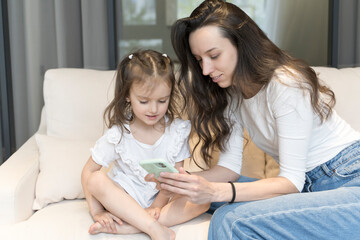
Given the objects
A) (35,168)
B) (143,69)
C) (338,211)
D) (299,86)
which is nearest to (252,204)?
(338,211)

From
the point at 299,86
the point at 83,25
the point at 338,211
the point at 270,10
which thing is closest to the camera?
the point at 338,211

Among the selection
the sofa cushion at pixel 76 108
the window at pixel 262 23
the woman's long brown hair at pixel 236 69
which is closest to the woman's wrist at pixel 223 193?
the woman's long brown hair at pixel 236 69

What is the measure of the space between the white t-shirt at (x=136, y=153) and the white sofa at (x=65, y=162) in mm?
187

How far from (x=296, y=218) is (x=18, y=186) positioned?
97 cm

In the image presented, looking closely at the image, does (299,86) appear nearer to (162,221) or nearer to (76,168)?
(162,221)

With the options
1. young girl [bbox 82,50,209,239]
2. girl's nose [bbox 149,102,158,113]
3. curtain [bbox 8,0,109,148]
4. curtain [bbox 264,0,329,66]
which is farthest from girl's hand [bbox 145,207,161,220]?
curtain [bbox 264,0,329,66]

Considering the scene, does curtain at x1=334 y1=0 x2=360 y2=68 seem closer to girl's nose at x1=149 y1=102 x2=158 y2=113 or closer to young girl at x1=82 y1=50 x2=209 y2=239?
young girl at x1=82 y1=50 x2=209 y2=239

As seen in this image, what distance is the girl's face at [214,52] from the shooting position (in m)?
1.60

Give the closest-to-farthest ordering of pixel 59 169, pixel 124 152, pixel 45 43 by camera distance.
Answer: pixel 124 152
pixel 59 169
pixel 45 43

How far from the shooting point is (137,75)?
1728 millimetres

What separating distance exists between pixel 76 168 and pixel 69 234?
0.41 m

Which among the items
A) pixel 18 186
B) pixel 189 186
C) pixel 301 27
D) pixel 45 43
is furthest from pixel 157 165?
pixel 301 27

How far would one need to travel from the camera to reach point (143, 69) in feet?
5.65

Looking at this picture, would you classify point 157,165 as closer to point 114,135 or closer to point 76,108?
point 114,135
